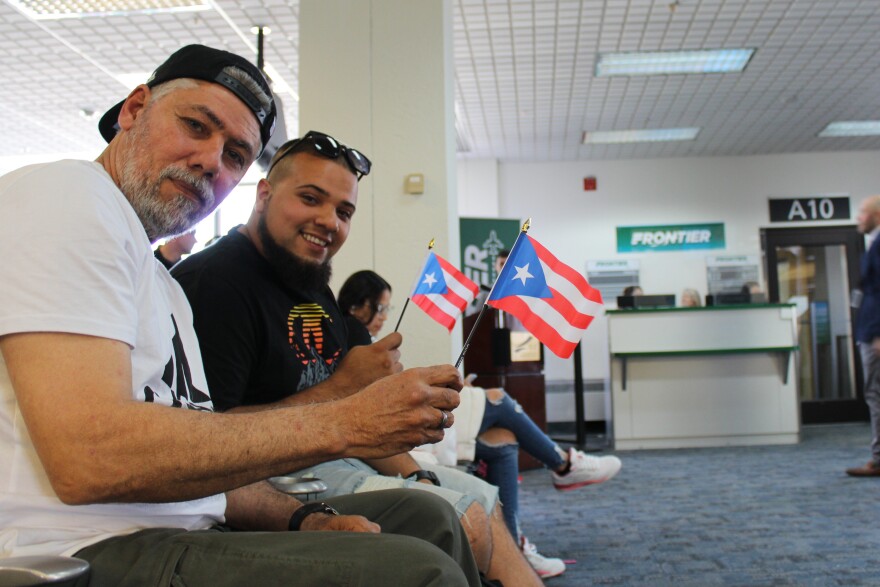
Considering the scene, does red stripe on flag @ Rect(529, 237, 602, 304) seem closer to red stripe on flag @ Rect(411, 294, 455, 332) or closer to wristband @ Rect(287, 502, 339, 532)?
wristband @ Rect(287, 502, 339, 532)

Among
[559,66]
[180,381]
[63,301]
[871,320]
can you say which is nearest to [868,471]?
[871,320]

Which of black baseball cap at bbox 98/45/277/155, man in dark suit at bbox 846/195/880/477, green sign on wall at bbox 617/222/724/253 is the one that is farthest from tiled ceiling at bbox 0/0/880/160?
black baseball cap at bbox 98/45/277/155

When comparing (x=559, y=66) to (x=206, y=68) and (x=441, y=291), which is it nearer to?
(x=441, y=291)

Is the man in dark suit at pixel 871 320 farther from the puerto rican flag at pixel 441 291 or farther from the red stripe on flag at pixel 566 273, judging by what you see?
the red stripe on flag at pixel 566 273

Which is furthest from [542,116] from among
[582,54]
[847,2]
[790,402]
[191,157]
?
[191,157]

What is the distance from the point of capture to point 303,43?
3609 mm

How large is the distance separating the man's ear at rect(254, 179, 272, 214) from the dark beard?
108 mm

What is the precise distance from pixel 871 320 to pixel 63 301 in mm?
4433

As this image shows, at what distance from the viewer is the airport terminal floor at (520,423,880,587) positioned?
2541 millimetres

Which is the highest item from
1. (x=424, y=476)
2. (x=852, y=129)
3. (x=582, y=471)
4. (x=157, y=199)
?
(x=852, y=129)

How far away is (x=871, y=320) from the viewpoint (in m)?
4.04

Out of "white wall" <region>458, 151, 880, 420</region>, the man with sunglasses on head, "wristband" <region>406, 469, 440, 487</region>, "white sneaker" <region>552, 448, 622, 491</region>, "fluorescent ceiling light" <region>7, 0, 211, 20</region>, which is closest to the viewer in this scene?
the man with sunglasses on head

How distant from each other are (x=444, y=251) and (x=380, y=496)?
233 centimetres

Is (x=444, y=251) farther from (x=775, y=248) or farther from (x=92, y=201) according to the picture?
(x=775, y=248)
